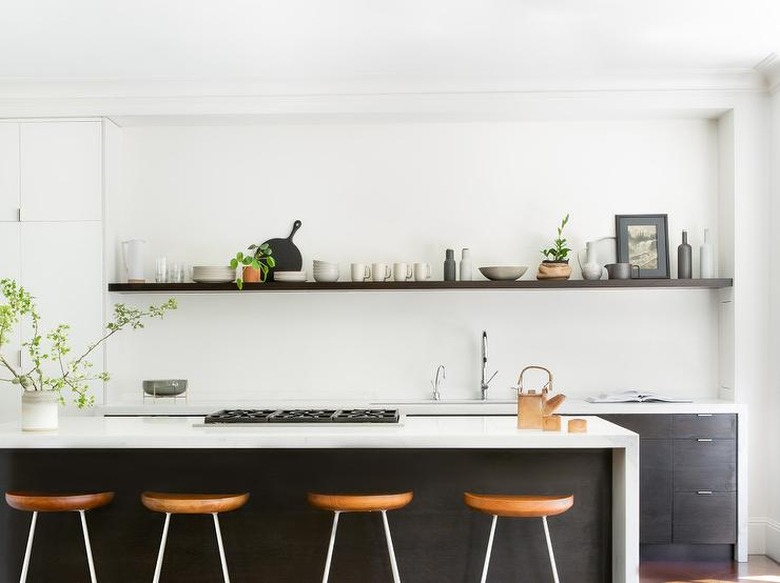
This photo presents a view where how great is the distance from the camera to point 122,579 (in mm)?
3662

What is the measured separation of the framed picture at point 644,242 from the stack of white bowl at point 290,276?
201 cm

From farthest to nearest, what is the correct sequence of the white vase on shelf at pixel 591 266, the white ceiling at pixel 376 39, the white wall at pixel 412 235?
the white wall at pixel 412 235 < the white vase on shelf at pixel 591 266 < the white ceiling at pixel 376 39

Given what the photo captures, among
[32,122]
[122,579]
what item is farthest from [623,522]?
[32,122]

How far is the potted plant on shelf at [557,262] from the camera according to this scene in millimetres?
5355

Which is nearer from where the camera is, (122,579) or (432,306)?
(122,579)

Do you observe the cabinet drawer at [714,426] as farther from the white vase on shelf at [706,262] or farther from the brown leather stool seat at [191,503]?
the brown leather stool seat at [191,503]

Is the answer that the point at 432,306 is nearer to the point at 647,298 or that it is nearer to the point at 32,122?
the point at 647,298

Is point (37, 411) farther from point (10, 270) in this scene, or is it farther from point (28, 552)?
point (10, 270)

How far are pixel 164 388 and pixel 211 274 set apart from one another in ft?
2.42

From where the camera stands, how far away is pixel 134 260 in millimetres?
5438

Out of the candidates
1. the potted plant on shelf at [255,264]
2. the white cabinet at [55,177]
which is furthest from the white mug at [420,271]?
the white cabinet at [55,177]

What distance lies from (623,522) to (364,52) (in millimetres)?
2809

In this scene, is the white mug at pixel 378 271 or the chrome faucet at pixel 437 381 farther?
the chrome faucet at pixel 437 381

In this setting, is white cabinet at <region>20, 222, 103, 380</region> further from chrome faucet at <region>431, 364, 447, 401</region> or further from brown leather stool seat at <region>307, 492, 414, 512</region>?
brown leather stool seat at <region>307, 492, 414, 512</region>
